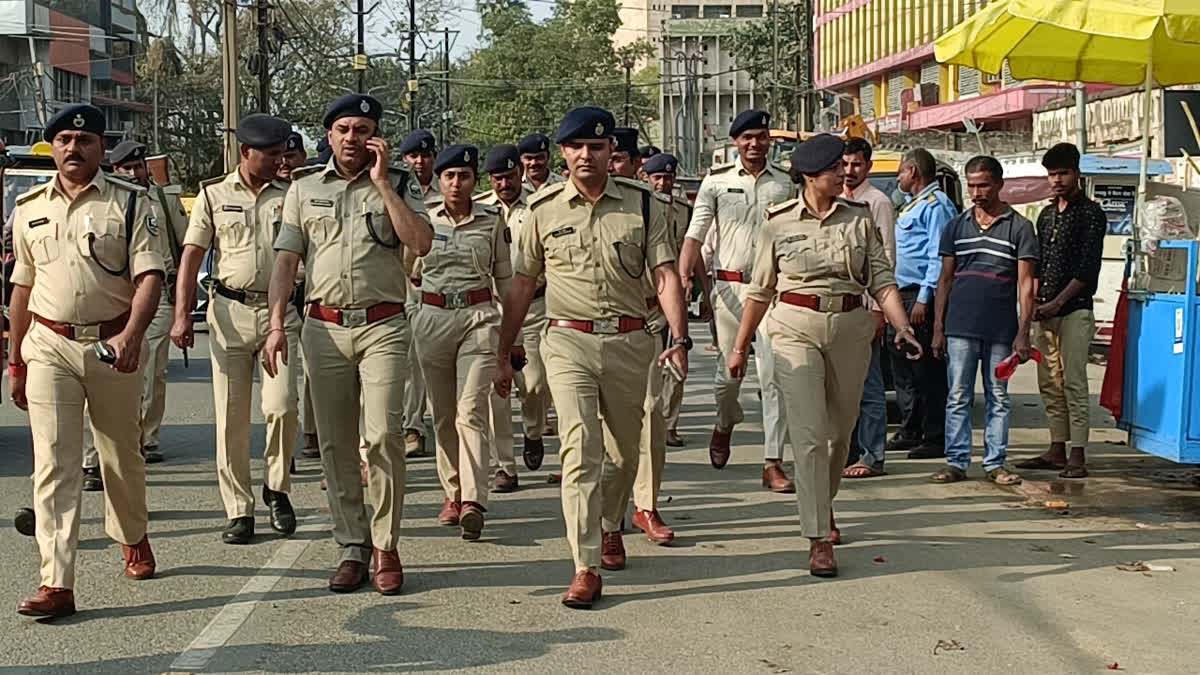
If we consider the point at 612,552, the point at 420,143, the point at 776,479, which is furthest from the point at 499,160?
the point at 612,552

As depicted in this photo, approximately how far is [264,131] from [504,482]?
2797 millimetres

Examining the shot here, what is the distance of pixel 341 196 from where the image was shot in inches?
290

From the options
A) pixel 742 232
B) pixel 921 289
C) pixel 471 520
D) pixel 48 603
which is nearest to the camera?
pixel 48 603

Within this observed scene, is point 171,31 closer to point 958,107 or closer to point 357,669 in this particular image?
point 958,107

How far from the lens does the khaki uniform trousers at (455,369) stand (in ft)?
29.1

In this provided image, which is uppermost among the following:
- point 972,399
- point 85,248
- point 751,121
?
point 751,121

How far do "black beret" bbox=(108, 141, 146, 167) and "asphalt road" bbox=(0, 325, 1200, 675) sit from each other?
2.14 m

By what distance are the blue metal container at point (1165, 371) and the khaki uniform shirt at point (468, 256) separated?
3.80 metres

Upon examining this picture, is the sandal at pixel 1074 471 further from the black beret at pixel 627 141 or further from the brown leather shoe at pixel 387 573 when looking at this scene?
the brown leather shoe at pixel 387 573

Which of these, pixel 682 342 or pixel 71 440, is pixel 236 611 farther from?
pixel 682 342

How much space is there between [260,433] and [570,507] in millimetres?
6146

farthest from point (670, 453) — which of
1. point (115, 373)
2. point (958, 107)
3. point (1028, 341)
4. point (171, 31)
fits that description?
point (171, 31)

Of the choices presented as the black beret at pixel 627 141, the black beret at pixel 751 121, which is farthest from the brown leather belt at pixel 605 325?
the black beret at pixel 751 121

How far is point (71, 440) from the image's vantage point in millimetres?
6996
